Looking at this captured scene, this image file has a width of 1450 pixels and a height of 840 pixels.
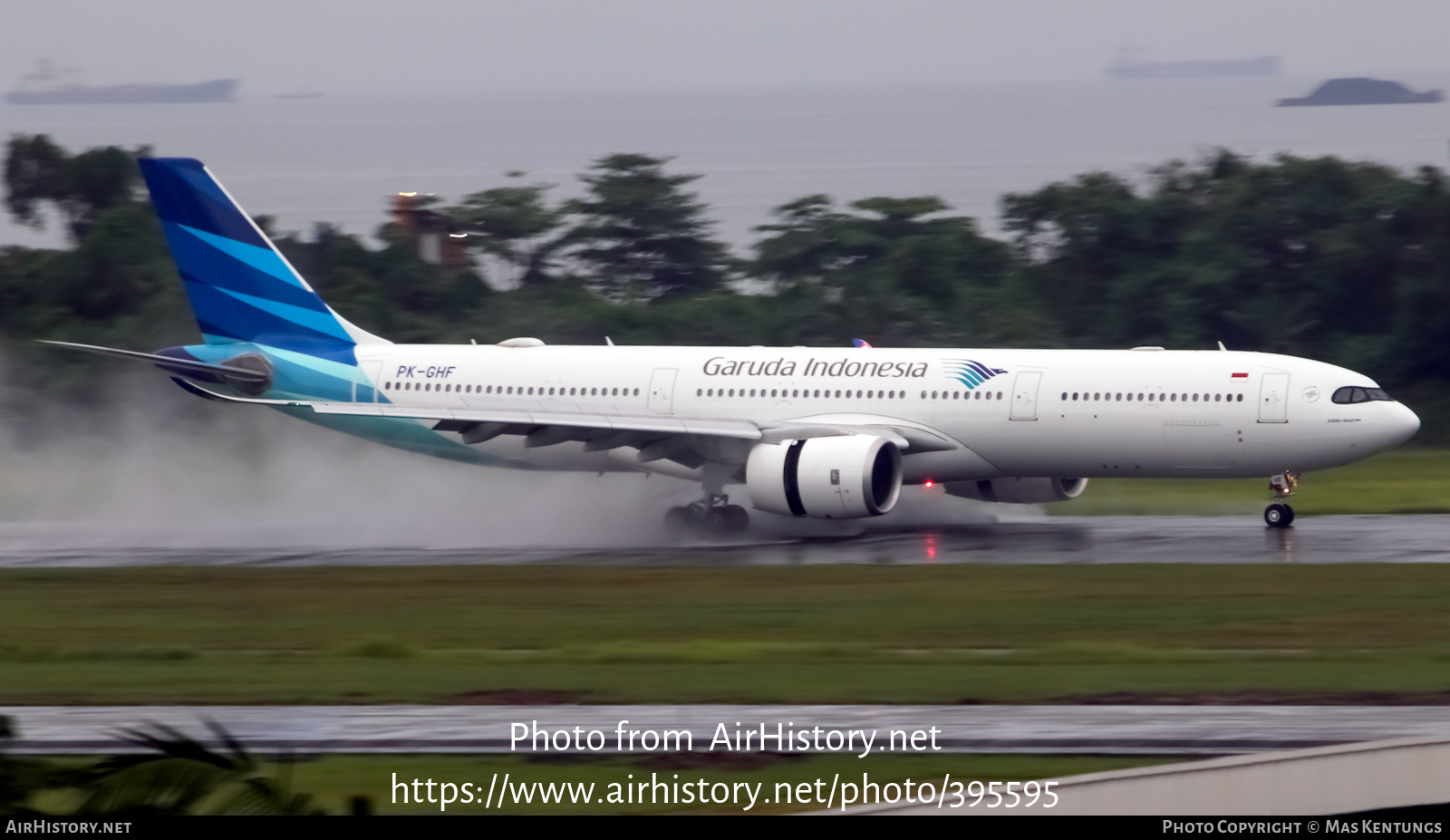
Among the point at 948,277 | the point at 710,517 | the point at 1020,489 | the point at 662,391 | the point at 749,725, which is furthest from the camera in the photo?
the point at 948,277

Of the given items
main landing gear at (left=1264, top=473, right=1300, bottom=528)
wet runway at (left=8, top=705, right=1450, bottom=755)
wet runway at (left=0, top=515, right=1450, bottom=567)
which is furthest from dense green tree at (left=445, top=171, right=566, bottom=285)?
wet runway at (left=8, top=705, right=1450, bottom=755)

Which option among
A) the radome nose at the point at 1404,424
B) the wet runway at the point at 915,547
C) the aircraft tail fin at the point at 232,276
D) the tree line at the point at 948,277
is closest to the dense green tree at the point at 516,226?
the tree line at the point at 948,277

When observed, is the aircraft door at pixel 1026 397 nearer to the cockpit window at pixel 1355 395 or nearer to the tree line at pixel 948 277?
the cockpit window at pixel 1355 395

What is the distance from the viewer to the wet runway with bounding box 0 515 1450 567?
2978cm

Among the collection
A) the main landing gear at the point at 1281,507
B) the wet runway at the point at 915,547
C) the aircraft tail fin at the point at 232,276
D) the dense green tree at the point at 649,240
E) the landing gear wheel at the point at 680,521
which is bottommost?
the wet runway at the point at 915,547

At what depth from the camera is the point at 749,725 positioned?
639 inches

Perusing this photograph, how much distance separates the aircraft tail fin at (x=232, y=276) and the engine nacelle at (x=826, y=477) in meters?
10.0

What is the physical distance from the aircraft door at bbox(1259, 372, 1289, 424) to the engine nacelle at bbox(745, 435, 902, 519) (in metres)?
6.33

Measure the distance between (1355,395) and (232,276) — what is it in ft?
72.3

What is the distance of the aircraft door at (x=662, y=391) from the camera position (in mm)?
35219

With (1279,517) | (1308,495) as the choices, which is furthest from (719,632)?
(1308,495)

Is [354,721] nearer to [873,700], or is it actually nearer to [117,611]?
[873,700]

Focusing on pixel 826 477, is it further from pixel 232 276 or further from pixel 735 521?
pixel 232 276

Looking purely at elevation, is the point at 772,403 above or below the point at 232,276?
below
